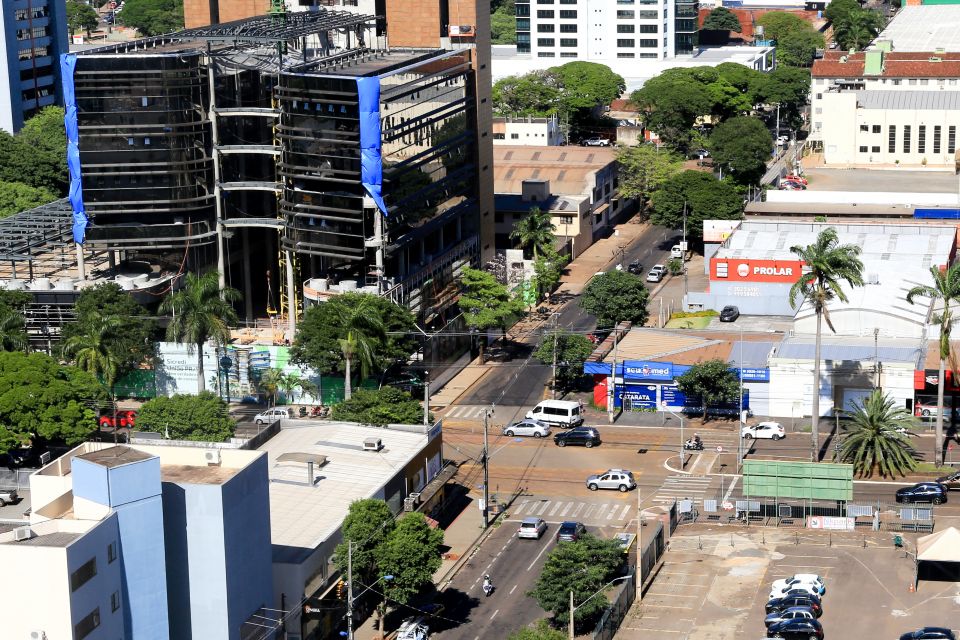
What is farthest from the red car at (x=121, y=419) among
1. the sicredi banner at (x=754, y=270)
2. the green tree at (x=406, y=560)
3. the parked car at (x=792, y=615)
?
the sicredi banner at (x=754, y=270)

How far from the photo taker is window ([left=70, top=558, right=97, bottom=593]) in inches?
3159

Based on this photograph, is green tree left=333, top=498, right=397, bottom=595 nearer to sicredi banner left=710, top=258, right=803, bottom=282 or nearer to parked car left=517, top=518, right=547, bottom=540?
parked car left=517, top=518, right=547, bottom=540

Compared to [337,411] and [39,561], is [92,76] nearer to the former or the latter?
[337,411]

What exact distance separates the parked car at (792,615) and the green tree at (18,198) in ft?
391

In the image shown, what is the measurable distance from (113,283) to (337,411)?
3278cm

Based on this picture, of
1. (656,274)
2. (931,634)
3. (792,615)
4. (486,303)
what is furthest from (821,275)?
(656,274)

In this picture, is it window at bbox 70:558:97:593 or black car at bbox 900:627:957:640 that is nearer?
window at bbox 70:558:97:593

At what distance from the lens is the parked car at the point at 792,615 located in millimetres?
98688

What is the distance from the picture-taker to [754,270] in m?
166

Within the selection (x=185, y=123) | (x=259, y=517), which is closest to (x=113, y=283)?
(x=185, y=123)

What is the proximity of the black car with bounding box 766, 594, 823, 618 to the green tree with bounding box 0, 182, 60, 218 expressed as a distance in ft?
386

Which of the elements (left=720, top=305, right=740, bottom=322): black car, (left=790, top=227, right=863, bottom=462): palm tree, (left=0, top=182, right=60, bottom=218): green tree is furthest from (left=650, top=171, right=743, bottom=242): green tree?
(left=0, top=182, right=60, bottom=218): green tree

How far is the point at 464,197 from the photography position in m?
168

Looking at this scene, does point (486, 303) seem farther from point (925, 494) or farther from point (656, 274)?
point (925, 494)
